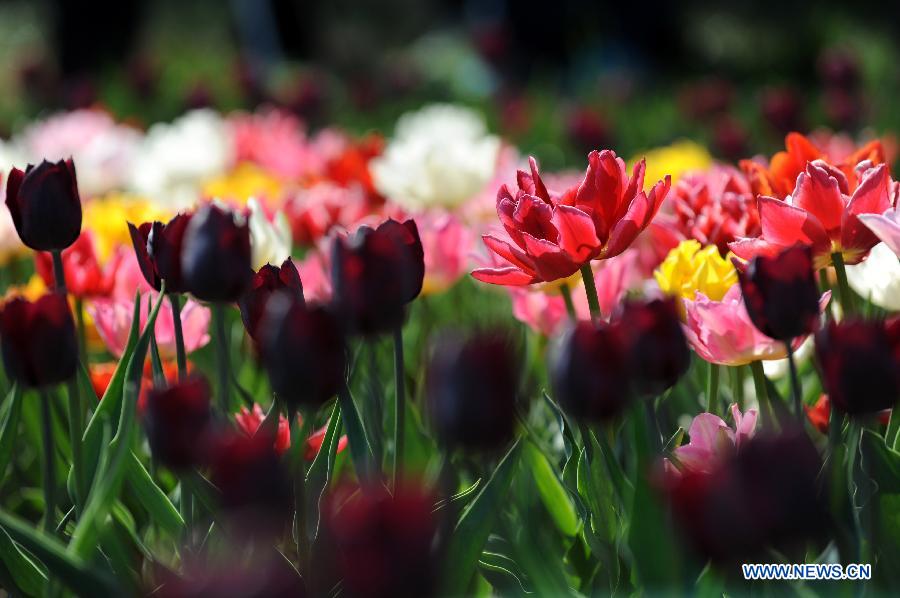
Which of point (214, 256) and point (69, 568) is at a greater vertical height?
point (214, 256)

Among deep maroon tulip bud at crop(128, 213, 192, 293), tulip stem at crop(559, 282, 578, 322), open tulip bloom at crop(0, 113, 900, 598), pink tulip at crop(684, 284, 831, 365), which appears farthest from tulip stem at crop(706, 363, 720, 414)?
deep maroon tulip bud at crop(128, 213, 192, 293)

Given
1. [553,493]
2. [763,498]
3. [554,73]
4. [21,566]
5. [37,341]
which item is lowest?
[554,73]

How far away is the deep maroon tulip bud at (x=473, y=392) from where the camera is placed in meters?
0.74

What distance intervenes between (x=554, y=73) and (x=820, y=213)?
770 cm

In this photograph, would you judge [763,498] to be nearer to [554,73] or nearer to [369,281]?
[369,281]

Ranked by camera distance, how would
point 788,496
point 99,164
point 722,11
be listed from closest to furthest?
point 788,496, point 99,164, point 722,11

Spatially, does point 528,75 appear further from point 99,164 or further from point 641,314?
point 641,314

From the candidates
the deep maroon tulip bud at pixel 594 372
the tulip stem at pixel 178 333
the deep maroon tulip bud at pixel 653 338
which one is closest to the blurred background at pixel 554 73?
the tulip stem at pixel 178 333

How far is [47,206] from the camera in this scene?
118cm

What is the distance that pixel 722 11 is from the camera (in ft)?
38.2

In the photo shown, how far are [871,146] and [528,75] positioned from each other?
8073mm

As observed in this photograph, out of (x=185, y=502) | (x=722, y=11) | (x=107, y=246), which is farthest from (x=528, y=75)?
(x=185, y=502)

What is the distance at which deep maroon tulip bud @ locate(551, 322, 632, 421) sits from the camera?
81cm

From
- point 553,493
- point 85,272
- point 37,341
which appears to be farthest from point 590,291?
point 85,272
